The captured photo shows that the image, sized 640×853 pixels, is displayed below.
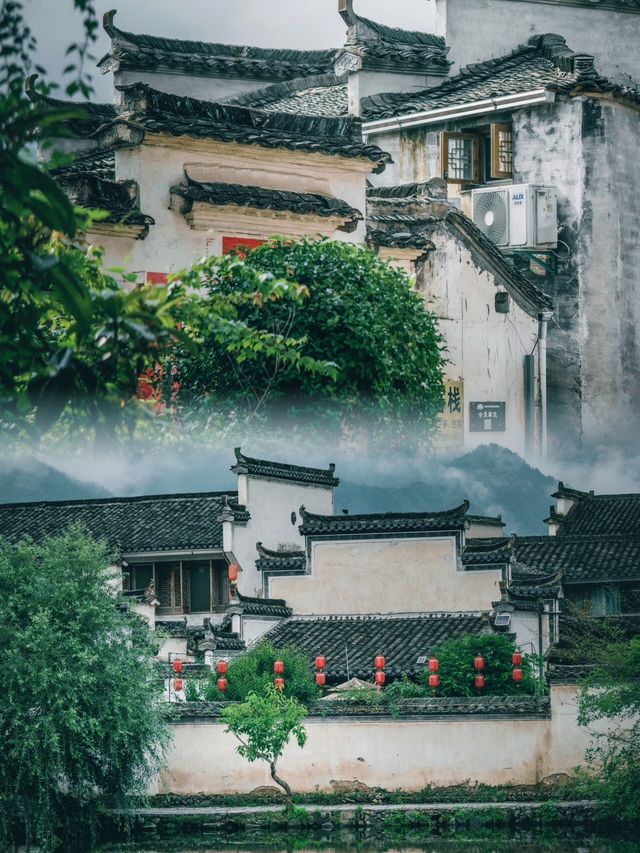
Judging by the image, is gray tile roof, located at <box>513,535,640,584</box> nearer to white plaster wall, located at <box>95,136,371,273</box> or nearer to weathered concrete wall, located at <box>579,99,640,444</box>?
weathered concrete wall, located at <box>579,99,640,444</box>

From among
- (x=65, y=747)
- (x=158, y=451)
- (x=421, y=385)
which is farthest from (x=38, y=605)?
(x=421, y=385)

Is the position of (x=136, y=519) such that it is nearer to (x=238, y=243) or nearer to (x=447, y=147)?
(x=447, y=147)

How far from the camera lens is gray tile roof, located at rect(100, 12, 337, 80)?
85.9 ft

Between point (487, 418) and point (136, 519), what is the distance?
11126 mm

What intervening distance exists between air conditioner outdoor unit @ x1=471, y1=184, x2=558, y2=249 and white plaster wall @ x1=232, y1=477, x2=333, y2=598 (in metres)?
6.57

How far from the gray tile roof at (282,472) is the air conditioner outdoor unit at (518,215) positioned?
4200 millimetres

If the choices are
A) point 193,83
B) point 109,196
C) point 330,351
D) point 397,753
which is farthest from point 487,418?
point 193,83

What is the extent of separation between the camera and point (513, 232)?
24594 millimetres

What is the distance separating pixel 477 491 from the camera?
90.1 feet

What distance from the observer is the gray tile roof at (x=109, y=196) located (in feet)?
65.5

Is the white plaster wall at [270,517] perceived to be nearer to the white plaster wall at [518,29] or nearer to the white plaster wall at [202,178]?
the white plaster wall at [518,29]

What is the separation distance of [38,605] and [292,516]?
10353 mm

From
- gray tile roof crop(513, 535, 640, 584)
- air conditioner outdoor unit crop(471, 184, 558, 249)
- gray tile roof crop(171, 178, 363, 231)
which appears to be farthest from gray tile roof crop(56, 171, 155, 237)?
gray tile roof crop(513, 535, 640, 584)

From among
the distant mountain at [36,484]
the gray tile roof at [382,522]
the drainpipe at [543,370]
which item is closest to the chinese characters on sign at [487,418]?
the drainpipe at [543,370]
